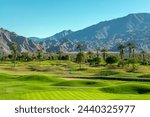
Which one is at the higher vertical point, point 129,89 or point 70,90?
point 70,90

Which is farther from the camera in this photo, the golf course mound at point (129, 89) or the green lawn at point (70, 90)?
the golf course mound at point (129, 89)

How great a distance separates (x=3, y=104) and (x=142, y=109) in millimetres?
12441

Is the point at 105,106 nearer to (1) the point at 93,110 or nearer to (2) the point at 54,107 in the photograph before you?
(1) the point at 93,110

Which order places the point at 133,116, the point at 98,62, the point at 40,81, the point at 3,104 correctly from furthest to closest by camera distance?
1. the point at 98,62
2. the point at 40,81
3. the point at 3,104
4. the point at 133,116

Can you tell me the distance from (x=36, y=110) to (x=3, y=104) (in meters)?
5.43

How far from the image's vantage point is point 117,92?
63.2 metres

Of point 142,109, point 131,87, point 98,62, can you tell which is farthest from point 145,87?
point 98,62

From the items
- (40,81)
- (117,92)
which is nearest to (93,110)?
(117,92)

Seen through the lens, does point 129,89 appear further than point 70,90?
Yes

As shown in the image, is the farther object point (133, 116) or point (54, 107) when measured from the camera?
point (54, 107)

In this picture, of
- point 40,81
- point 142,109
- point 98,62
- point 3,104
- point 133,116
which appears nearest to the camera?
point 133,116

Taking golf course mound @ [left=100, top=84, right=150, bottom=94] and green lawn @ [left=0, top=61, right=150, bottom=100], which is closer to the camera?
green lawn @ [left=0, top=61, right=150, bottom=100]

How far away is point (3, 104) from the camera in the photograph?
1313 inches

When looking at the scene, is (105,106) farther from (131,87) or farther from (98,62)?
(98,62)
